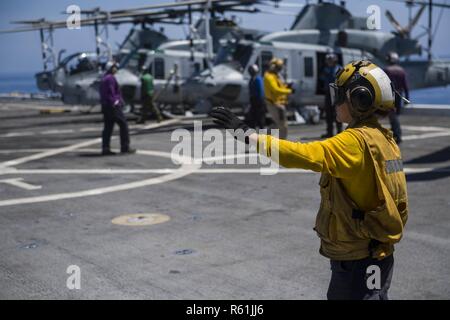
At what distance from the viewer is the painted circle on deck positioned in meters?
6.63

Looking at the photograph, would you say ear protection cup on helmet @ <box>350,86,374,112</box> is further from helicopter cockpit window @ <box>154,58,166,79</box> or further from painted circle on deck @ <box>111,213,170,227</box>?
helicopter cockpit window @ <box>154,58,166,79</box>

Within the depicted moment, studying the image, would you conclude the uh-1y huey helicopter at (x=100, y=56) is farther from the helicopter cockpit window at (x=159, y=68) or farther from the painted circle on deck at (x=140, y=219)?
the painted circle on deck at (x=140, y=219)

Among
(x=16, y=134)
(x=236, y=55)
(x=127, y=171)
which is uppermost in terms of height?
(x=236, y=55)

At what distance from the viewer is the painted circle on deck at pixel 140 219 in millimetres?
6629

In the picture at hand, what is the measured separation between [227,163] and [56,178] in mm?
3168

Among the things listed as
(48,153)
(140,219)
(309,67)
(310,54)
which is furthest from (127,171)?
(310,54)

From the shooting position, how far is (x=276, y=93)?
→ 12.4 meters

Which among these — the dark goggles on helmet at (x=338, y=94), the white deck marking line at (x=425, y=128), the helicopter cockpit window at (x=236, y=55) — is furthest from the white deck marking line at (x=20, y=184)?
the white deck marking line at (x=425, y=128)

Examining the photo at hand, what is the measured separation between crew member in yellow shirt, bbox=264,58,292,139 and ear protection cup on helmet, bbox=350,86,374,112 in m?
9.64

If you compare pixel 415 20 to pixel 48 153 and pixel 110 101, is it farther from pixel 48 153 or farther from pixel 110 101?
pixel 48 153

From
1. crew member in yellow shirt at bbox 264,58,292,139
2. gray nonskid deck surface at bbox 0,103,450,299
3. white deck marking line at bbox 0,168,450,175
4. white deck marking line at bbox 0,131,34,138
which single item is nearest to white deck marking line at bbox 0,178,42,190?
gray nonskid deck surface at bbox 0,103,450,299

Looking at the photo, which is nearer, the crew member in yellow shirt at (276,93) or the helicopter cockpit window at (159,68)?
the crew member in yellow shirt at (276,93)

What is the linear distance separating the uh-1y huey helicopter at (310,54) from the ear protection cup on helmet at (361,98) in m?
15.3

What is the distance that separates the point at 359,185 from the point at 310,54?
→ 17.1 metres
